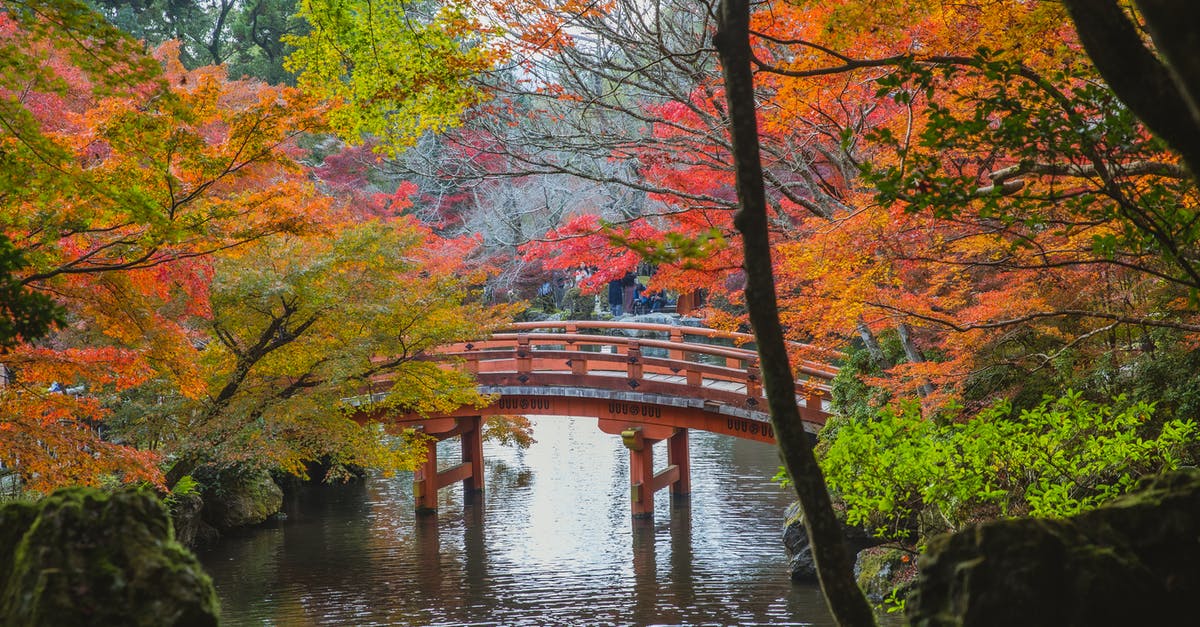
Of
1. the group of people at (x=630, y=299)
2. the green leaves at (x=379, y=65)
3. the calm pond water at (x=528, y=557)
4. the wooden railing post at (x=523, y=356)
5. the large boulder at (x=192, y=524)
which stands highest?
the group of people at (x=630, y=299)

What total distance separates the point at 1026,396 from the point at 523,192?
1805 cm

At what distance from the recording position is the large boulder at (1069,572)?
8.72 ft

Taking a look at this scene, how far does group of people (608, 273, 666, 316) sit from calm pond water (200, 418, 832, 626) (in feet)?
30.9

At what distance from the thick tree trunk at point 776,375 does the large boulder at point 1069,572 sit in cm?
51

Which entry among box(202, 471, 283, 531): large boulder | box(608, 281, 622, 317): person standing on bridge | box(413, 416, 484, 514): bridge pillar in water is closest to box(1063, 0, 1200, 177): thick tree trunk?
box(413, 416, 484, 514): bridge pillar in water

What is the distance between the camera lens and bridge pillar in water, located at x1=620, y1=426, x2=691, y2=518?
1591cm

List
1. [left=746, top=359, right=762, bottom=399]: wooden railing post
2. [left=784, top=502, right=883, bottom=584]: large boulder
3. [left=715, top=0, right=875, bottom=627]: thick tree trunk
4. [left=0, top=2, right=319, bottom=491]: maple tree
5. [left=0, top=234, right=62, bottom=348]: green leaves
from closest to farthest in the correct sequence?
[left=715, top=0, right=875, bottom=627]: thick tree trunk < [left=0, top=234, right=62, bottom=348]: green leaves < [left=0, top=2, right=319, bottom=491]: maple tree < [left=784, top=502, right=883, bottom=584]: large boulder < [left=746, top=359, right=762, bottom=399]: wooden railing post

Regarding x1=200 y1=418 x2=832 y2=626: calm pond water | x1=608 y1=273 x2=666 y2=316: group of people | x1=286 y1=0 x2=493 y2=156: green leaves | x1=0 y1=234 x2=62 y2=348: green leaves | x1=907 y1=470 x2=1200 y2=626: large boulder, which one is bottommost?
x1=200 y1=418 x2=832 y2=626: calm pond water

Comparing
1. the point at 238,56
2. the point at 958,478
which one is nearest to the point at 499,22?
the point at 958,478

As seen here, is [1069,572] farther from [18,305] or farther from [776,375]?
[18,305]

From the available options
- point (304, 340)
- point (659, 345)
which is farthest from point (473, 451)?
point (304, 340)

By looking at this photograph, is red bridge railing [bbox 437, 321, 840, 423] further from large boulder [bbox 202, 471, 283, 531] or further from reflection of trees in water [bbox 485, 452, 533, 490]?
large boulder [bbox 202, 471, 283, 531]

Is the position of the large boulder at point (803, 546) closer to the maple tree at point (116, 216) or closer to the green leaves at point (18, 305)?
the maple tree at point (116, 216)

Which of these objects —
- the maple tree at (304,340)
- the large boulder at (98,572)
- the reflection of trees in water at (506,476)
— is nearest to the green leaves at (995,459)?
the large boulder at (98,572)
